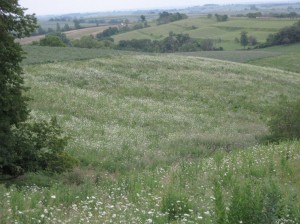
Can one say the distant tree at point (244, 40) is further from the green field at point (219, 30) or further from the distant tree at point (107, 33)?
the distant tree at point (107, 33)

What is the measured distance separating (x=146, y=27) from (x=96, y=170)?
4864 inches

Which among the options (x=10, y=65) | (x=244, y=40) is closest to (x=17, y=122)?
(x=10, y=65)

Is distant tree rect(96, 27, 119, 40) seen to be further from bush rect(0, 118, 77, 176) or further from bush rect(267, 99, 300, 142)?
bush rect(0, 118, 77, 176)

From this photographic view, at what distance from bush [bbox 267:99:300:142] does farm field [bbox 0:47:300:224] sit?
1.02 metres

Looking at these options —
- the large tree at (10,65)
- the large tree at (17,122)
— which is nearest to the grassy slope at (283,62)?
the large tree at (17,122)

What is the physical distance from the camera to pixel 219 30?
120 m

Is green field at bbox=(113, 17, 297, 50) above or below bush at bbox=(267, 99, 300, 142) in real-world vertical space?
below

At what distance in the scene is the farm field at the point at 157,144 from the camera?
7766 millimetres

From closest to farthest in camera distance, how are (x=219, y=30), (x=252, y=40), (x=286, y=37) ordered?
1. (x=286, y=37)
2. (x=252, y=40)
3. (x=219, y=30)

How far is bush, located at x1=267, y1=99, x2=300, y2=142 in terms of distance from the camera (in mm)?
21062

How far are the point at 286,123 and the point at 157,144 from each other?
613cm

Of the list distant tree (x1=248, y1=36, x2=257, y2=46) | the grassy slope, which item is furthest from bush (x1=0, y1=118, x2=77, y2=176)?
distant tree (x1=248, y1=36, x2=257, y2=46)

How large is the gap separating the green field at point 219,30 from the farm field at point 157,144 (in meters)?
59.8

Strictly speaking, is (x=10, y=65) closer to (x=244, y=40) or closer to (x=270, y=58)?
(x=270, y=58)
